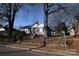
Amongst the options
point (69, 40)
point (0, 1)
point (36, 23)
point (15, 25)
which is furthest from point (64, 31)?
point (0, 1)

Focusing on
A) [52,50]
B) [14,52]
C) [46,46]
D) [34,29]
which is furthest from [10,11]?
[52,50]

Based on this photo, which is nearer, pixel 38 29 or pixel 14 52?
pixel 14 52

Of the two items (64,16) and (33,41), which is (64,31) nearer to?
(64,16)

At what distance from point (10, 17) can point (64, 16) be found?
4.40 ft

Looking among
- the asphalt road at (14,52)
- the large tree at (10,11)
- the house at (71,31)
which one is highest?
the large tree at (10,11)

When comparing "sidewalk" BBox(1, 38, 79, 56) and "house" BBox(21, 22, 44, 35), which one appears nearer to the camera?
"sidewalk" BBox(1, 38, 79, 56)

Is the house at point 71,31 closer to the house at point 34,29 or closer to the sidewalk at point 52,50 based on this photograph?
the sidewalk at point 52,50

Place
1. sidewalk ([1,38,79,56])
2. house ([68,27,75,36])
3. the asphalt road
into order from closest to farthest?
the asphalt road, sidewalk ([1,38,79,56]), house ([68,27,75,36])

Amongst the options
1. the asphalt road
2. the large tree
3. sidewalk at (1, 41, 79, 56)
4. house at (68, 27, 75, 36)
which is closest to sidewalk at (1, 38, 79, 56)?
sidewalk at (1, 41, 79, 56)

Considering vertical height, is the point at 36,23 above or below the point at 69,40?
above

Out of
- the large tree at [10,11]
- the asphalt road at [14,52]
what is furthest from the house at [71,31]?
the large tree at [10,11]

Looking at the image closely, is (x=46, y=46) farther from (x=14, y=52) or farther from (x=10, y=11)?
(x=10, y=11)

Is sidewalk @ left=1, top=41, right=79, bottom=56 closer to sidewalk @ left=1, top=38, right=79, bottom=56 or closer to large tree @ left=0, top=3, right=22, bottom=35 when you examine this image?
sidewalk @ left=1, top=38, right=79, bottom=56

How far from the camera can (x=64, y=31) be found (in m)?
6.91
